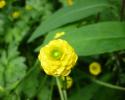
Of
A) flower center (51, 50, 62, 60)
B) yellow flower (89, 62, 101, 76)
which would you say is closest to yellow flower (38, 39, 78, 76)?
flower center (51, 50, 62, 60)

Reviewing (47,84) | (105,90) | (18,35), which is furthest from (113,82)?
(18,35)

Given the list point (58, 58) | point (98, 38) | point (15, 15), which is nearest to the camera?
point (58, 58)

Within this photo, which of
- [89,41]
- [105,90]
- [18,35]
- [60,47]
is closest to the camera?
[60,47]

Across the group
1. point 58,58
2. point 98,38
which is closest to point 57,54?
point 58,58

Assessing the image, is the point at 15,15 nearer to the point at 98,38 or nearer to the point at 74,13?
the point at 74,13

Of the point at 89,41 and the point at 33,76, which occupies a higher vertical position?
the point at 89,41

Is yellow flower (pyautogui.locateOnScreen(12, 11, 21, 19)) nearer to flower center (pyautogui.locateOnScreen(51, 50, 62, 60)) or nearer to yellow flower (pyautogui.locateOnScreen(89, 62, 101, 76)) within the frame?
yellow flower (pyautogui.locateOnScreen(89, 62, 101, 76))

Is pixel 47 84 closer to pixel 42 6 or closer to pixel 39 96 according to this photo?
pixel 39 96
